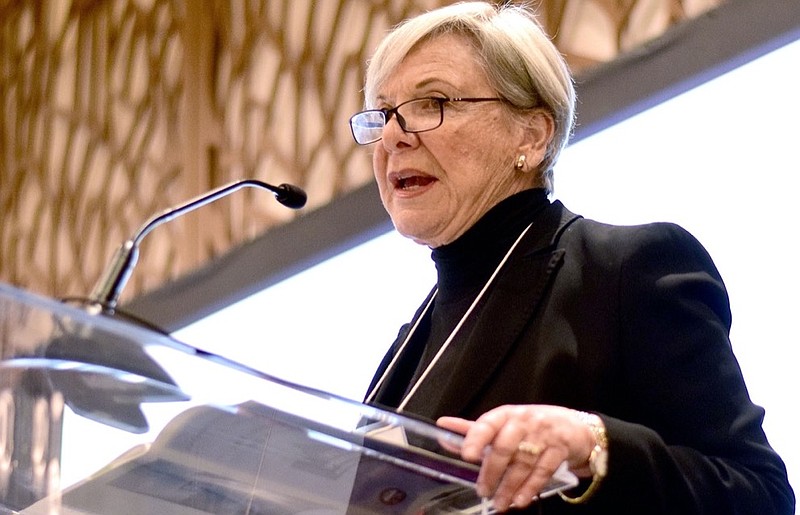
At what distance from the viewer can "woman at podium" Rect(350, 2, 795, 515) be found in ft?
4.33

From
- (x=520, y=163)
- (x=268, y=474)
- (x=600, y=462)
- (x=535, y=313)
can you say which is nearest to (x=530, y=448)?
(x=600, y=462)

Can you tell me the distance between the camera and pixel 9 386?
47.7 inches

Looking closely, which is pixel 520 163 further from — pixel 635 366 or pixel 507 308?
pixel 635 366

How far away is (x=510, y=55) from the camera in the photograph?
196 cm

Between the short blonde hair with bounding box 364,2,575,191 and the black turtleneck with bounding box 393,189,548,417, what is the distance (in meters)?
0.14

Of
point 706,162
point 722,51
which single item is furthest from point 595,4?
point 706,162

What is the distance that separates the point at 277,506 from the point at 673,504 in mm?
432

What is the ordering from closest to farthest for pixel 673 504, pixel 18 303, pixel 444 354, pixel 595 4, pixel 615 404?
pixel 18 303 → pixel 673 504 → pixel 615 404 → pixel 444 354 → pixel 595 4

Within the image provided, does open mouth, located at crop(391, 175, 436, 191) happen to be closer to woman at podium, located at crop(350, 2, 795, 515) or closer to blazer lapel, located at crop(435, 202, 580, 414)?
woman at podium, located at crop(350, 2, 795, 515)

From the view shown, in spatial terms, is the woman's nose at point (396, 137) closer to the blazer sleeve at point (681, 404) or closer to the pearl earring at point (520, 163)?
the pearl earring at point (520, 163)

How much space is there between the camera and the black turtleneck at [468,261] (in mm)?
1859

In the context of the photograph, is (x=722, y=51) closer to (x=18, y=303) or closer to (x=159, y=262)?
(x=18, y=303)

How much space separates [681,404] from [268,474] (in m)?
0.52

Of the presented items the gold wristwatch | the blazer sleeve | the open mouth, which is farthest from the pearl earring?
the gold wristwatch
